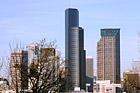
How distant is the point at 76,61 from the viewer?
137750 millimetres

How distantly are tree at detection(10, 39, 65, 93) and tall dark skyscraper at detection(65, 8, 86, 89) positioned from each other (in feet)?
374

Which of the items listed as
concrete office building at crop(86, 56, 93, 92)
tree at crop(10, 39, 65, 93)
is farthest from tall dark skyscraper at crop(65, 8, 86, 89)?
tree at crop(10, 39, 65, 93)

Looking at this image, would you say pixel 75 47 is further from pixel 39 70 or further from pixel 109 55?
pixel 39 70

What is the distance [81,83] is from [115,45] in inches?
1357

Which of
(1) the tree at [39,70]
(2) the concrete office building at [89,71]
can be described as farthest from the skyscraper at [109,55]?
(1) the tree at [39,70]

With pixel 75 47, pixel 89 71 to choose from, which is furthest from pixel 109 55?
pixel 75 47

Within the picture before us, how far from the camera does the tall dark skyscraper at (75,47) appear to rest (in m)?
132

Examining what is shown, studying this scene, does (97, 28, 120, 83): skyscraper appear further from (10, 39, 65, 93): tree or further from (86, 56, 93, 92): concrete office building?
(10, 39, 65, 93): tree

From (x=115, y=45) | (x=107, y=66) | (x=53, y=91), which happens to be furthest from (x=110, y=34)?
(x=53, y=91)

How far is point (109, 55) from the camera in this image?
148 m

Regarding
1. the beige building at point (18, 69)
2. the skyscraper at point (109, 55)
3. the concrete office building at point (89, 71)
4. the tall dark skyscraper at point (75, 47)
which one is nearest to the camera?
the beige building at point (18, 69)

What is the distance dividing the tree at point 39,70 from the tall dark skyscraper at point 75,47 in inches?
4489

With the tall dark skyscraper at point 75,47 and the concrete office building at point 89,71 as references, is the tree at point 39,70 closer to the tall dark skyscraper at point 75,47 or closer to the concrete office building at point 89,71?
the tall dark skyscraper at point 75,47

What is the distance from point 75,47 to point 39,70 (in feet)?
424
